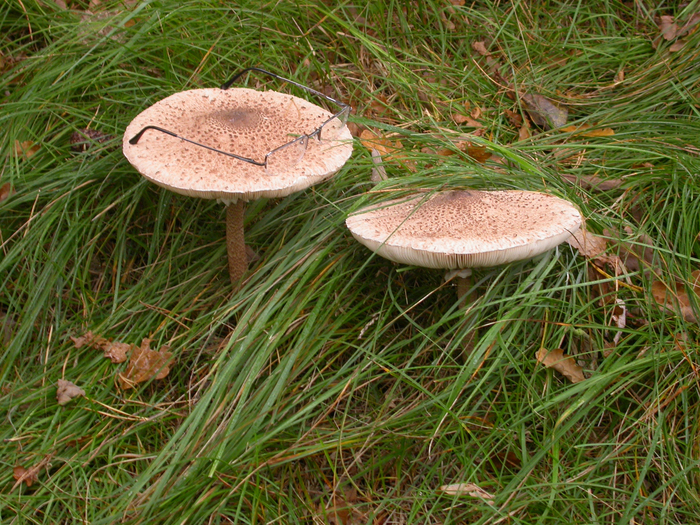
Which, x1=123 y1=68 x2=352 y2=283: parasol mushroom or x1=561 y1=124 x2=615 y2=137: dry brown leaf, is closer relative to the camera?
x1=123 y1=68 x2=352 y2=283: parasol mushroom

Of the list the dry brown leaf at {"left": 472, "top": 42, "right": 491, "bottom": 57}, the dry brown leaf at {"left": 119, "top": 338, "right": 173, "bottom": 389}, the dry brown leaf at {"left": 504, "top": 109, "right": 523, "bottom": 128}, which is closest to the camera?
the dry brown leaf at {"left": 119, "top": 338, "right": 173, "bottom": 389}

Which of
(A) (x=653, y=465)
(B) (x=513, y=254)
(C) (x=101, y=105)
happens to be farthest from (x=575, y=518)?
(C) (x=101, y=105)

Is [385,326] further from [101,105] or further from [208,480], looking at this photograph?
[101,105]

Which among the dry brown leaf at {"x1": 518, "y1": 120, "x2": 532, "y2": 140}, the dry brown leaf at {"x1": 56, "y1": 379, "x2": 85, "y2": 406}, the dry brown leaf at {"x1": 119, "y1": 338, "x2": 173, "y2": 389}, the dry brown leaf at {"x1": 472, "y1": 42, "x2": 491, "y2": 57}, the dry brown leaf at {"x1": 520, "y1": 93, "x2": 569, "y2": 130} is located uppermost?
the dry brown leaf at {"x1": 472, "y1": 42, "x2": 491, "y2": 57}

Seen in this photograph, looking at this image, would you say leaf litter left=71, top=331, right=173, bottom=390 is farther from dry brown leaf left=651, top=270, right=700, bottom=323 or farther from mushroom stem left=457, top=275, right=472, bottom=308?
dry brown leaf left=651, top=270, right=700, bottom=323

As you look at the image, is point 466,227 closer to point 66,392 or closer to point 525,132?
point 525,132

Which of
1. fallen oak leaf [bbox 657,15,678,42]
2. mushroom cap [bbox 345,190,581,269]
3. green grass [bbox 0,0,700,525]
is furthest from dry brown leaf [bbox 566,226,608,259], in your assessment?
fallen oak leaf [bbox 657,15,678,42]
